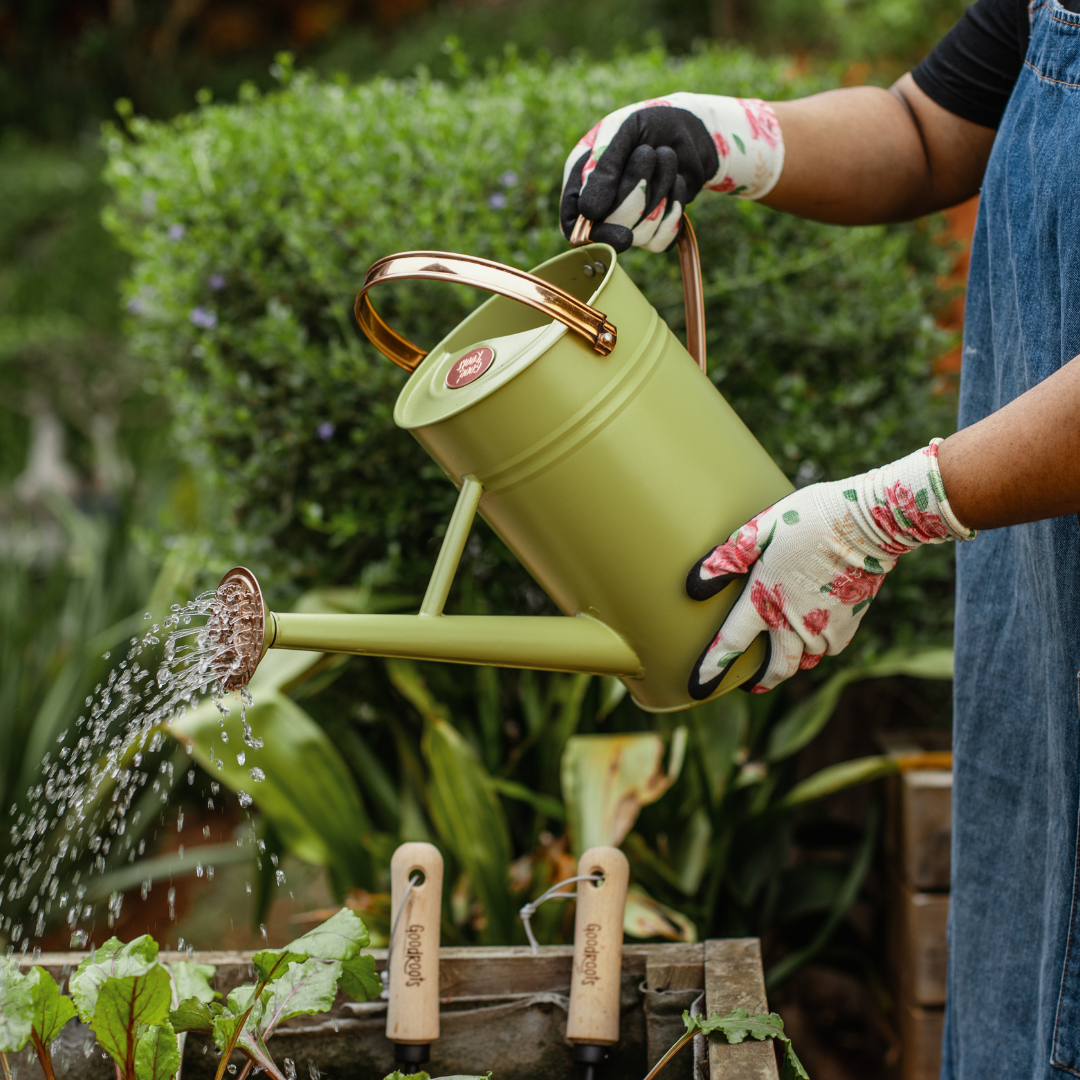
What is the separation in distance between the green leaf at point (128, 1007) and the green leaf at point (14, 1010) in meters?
0.05

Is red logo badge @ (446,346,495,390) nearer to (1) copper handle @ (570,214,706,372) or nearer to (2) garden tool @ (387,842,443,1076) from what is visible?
(1) copper handle @ (570,214,706,372)

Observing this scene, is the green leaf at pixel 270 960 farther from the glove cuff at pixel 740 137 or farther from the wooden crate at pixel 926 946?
the wooden crate at pixel 926 946

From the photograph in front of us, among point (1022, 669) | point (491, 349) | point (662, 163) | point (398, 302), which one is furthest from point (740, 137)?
point (398, 302)

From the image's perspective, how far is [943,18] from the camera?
9.92 ft

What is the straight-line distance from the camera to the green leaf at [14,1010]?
700 millimetres

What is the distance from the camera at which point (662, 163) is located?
0.90 m

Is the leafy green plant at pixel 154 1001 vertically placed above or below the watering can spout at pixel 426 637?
below

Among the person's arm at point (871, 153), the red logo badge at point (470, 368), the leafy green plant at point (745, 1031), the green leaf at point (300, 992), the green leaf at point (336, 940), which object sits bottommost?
the leafy green plant at point (745, 1031)

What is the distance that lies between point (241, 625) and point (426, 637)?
138 millimetres

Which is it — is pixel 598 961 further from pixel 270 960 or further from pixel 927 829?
pixel 927 829

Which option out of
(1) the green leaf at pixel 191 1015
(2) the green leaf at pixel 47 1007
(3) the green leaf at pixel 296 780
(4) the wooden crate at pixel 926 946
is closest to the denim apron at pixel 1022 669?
(4) the wooden crate at pixel 926 946

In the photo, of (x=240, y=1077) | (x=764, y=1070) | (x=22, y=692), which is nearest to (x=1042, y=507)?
(x=764, y=1070)

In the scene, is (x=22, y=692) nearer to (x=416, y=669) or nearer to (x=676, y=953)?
(x=416, y=669)

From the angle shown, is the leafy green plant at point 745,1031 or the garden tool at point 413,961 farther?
the garden tool at point 413,961
